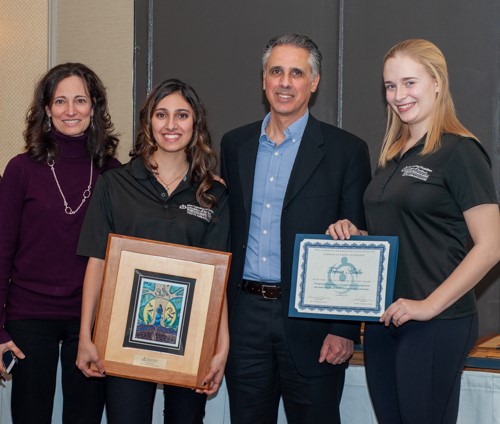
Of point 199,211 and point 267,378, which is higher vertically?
point 199,211

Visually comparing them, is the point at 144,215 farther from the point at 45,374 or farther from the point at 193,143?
the point at 45,374

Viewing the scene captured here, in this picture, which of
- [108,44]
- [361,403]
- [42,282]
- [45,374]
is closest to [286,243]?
[361,403]

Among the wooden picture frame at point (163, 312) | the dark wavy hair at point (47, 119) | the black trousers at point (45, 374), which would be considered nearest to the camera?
the wooden picture frame at point (163, 312)

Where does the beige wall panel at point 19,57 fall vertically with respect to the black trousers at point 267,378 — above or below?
above

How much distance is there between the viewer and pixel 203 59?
4805mm

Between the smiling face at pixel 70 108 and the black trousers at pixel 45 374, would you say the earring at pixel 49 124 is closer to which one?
the smiling face at pixel 70 108

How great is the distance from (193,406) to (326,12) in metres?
2.60

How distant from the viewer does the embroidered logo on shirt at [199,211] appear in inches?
112

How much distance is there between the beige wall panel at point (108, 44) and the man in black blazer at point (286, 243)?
2114 millimetres

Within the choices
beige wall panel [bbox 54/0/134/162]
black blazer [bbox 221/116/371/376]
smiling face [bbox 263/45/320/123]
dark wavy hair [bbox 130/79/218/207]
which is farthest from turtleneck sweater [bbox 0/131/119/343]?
beige wall panel [bbox 54/0/134/162]

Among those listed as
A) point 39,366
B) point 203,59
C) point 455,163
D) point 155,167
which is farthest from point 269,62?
point 203,59

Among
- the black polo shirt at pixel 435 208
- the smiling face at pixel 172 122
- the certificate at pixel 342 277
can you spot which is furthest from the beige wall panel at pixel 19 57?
the black polo shirt at pixel 435 208

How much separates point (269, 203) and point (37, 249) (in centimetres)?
93

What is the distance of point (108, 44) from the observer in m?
Answer: 5.02
